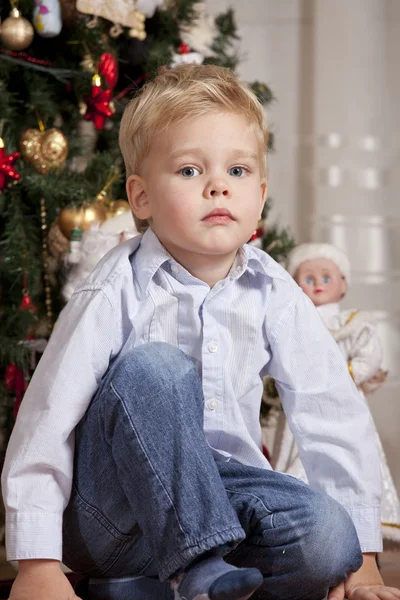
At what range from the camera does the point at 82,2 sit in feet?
6.51

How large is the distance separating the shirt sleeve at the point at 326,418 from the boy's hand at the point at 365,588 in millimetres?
36

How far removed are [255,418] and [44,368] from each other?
33cm

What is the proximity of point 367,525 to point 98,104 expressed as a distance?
1.24m

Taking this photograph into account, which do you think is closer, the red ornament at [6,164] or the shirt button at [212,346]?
the shirt button at [212,346]

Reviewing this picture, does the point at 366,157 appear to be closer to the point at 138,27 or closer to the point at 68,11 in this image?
the point at 138,27

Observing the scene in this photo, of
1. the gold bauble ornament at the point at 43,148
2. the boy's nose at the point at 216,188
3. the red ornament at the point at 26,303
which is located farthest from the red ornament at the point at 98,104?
the boy's nose at the point at 216,188

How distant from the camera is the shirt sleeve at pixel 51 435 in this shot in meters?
1.06

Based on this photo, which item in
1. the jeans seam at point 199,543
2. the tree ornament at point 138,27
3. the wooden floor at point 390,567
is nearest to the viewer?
the jeans seam at point 199,543

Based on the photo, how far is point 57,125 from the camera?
2336mm

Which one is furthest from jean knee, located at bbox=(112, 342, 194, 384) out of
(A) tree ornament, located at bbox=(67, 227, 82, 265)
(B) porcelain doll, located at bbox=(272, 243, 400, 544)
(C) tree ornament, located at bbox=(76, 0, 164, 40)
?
(C) tree ornament, located at bbox=(76, 0, 164, 40)

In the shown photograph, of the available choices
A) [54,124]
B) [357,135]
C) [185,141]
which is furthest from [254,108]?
[357,135]

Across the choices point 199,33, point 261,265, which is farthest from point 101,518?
point 199,33

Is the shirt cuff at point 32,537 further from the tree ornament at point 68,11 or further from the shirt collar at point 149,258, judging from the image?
the tree ornament at point 68,11

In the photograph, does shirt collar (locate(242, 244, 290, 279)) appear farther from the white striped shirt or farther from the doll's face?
the doll's face
